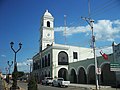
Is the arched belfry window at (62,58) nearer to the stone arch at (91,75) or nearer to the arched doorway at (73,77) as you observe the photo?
the arched doorway at (73,77)

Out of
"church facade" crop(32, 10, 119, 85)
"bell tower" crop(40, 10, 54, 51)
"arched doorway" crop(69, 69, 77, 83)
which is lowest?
"arched doorway" crop(69, 69, 77, 83)

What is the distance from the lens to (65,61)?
5847cm

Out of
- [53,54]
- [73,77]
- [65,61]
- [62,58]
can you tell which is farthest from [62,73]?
[53,54]

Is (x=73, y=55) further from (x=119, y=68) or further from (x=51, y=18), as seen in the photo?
(x=119, y=68)

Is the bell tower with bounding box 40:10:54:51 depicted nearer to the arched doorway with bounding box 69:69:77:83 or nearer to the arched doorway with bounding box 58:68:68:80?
the arched doorway with bounding box 58:68:68:80

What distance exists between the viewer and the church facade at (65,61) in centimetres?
4467

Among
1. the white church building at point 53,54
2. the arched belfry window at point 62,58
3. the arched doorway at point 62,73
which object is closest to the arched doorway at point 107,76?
the white church building at point 53,54

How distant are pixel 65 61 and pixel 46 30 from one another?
47.7 ft

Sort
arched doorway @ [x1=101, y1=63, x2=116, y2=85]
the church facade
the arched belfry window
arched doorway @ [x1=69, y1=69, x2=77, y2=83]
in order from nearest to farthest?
arched doorway @ [x1=101, y1=63, x2=116, y2=85] < the church facade < arched doorway @ [x1=69, y1=69, x2=77, y2=83] < the arched belfry window

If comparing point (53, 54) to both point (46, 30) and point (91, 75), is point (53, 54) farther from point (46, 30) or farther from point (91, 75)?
point (91, 75)

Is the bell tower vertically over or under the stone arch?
over

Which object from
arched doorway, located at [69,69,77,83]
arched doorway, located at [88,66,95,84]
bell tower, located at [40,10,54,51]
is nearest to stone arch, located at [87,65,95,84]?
arched doorway, located at [88,66,95,84]

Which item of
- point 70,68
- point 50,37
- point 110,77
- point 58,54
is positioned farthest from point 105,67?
point 50,37

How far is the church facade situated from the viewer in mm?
44672
